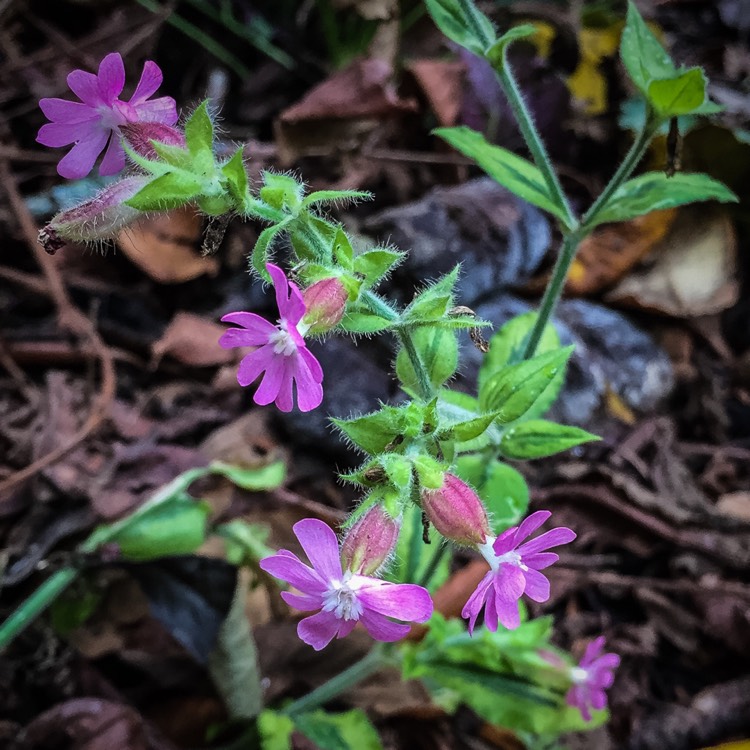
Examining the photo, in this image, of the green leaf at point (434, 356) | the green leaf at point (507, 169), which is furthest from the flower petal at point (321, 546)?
the green leaf at point (507, 169)

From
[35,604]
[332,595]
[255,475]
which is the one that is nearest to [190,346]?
[255,475]

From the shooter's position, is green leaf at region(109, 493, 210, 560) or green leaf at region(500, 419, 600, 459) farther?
green leaf at region(109, 493, 210, 560)

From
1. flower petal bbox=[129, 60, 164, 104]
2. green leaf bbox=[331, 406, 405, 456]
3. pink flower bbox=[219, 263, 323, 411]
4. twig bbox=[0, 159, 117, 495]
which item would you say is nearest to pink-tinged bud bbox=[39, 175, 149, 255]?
flower petal bbox=[129, 60, 164, 104]

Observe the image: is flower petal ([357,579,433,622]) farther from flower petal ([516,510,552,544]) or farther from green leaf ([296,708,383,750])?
green leaf ([296,708,383,750])

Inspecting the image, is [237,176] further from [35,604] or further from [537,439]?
[35,604]

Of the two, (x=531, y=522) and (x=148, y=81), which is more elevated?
(x=148, y=81)

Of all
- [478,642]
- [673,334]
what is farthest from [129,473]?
[673,334]
